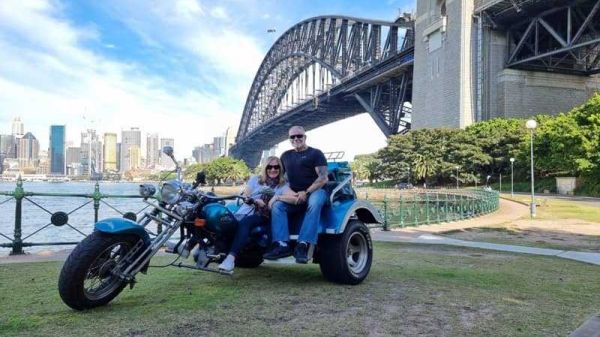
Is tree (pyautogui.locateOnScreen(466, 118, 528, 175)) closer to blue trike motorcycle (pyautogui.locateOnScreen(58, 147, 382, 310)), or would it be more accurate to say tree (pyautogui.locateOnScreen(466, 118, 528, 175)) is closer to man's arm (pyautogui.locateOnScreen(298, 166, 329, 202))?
blue trike motorcycle (pyautogui.locateOnScreen(58, 147, 382, 310))

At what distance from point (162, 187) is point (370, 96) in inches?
2971

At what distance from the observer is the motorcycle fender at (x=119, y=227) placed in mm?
4344

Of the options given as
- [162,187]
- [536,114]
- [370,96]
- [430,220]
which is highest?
[370,96]

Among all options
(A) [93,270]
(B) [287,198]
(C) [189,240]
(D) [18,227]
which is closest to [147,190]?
(C) [189,240]

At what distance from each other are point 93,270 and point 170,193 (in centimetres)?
90

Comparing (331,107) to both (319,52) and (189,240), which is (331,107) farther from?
(189,240)

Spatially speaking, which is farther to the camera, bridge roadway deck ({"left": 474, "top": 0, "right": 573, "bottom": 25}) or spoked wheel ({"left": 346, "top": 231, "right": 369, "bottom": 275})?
bridge roadway deck ({"left": 474, "top": 0, "right": 573, "bottom": 25})

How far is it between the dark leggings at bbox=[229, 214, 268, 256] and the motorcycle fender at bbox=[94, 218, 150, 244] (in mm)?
884

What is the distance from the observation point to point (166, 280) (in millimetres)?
5883

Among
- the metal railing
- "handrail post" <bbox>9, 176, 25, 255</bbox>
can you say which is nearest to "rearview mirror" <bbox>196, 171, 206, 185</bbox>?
"handrail post" <bbox>9, 176, 25, 255</bbox>

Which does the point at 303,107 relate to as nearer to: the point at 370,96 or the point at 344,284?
the point at 370,96

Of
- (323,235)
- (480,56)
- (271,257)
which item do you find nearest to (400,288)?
(323,235)

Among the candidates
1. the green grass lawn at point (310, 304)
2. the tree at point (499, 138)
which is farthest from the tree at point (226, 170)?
the green grass lawn at point (310, 304)

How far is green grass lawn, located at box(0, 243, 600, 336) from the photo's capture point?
159 inches
